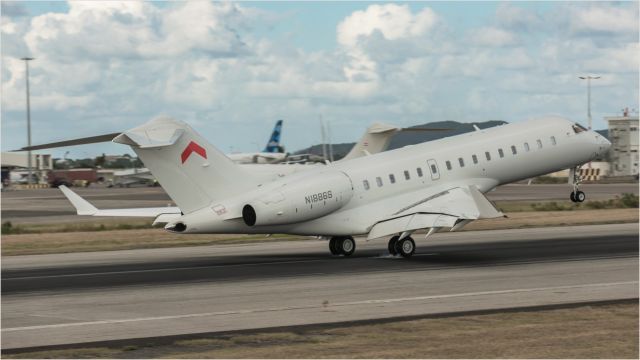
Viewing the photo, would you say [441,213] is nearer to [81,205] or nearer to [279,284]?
[279,284]

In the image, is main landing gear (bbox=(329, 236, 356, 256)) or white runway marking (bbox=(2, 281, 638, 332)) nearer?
white runway marking (bbox=(2, 281, 638, 332))

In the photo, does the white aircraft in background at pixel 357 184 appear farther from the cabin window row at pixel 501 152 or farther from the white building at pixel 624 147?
the white building at pixel 624 147

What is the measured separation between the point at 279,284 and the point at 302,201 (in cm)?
443

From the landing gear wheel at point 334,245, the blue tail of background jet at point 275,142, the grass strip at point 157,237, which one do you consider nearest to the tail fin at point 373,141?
the grass strip at point 157,237

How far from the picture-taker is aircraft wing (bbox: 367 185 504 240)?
92.8 feet

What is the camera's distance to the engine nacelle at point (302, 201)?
2712 cm

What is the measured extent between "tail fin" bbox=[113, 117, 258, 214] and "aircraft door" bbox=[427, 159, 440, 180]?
6.57 m

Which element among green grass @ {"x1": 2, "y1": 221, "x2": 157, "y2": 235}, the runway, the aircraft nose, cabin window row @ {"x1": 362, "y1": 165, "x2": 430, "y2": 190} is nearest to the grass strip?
green grass @ {"x1": 2, "y1": 221, "x2": 157, "y2": 235}

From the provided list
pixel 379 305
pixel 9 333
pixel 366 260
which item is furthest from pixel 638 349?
pixel 366 260

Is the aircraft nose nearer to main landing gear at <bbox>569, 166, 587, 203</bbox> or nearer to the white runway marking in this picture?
main landing gear at <bbox>569, 166, 587, 203</bbox>

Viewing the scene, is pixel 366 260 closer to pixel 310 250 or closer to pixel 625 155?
pixel 310 250

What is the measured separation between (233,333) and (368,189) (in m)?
13.6

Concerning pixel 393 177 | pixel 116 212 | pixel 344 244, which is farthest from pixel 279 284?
pixel 116 212

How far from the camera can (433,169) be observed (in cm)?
3125
